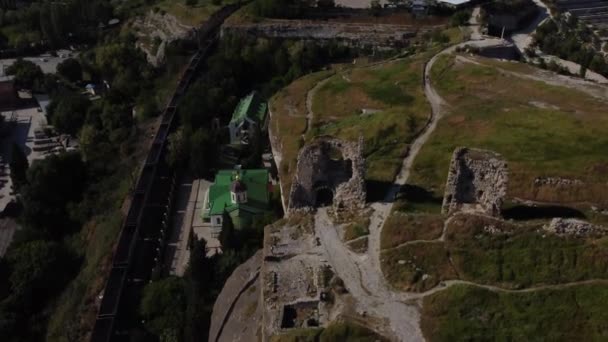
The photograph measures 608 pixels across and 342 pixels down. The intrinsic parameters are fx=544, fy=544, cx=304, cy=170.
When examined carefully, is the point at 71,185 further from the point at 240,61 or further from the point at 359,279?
the point at 359,279

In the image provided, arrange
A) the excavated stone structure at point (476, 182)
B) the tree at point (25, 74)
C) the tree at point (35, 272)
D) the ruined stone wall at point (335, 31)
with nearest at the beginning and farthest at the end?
the excavated stone structure at point (476, 182), the tree at point (35, 272), the ruined stone wall at point (335, 31), the tree at point (25, 74)

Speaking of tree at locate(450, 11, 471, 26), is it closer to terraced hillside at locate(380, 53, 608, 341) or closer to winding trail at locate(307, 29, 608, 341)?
terraced hillside at locate(380, 53, 608, 341)

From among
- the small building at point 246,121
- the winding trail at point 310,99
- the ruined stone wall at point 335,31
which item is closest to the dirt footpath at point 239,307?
the winding trail at point 310,99

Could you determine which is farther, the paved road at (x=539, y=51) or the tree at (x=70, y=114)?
the tree at (x=70, y=114)

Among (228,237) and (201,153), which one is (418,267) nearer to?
(228,237)

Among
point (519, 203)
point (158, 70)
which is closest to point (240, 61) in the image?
point (158, 70)

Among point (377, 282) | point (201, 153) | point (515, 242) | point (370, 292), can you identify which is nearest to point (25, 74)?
point (201, 153)

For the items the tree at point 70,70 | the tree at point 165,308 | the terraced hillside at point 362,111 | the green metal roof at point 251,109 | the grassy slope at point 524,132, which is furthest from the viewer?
the tree at point 70,70

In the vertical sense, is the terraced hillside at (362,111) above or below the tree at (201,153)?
above

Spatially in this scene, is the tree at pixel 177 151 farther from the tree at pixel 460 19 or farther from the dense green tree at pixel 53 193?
the tree at pixel 460 19
